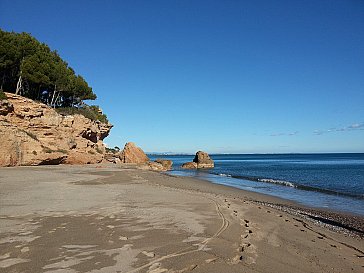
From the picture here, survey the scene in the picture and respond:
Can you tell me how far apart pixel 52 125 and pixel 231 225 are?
2796 centimetres

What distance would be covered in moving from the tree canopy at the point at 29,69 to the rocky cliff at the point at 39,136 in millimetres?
6062

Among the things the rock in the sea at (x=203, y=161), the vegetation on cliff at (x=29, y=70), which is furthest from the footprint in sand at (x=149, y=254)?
the rock in the sea at (x=203, y=161)

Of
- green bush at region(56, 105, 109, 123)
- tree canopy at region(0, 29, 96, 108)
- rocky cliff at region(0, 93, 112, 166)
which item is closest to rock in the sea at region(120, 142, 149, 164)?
green bush at region(56, 105, 109, 123)

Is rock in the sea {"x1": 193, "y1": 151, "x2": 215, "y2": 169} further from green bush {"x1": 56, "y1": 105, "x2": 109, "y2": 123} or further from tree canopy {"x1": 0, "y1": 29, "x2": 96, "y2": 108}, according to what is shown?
tree canopy {"x1": 0, "y1": 29, "x2": 96, "y2": 108}

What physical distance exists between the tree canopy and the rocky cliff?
606cm

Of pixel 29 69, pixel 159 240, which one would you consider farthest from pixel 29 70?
pixel 159 240

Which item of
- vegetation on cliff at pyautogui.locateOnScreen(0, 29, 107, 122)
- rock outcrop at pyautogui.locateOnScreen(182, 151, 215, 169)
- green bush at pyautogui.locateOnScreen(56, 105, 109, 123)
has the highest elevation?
vegetation on cliff at pyautogui.locateOnScreen(0, 29, 107, 122)

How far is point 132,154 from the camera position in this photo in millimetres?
49000

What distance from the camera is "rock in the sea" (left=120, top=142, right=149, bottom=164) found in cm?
4880

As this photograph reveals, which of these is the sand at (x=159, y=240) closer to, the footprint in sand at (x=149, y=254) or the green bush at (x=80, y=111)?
the footprint in sand at (x=149, y=254)

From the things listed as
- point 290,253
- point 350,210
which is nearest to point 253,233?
point 290,253

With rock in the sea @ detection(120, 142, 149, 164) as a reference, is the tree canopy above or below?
above

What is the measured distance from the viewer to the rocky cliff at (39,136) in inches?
922

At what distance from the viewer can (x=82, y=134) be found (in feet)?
119
